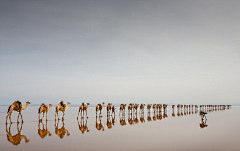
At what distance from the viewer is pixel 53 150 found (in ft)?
32.4

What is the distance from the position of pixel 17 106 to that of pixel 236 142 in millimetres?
21586

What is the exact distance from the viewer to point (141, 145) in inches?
437

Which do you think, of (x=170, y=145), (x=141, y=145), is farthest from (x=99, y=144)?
(x=170, y=145)

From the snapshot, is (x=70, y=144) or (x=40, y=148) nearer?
(x=40, y=148)

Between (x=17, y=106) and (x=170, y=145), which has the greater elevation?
(x=17, y=106)

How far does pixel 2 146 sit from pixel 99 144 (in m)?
5.56

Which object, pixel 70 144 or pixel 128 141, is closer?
pixel 70 144

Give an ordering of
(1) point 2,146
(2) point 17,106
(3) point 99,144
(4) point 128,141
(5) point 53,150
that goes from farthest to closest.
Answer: (2) point 17,106 < (4) point 128,141 < (3) point 99,144 < (1) point 2,146 < (5) point 53,150

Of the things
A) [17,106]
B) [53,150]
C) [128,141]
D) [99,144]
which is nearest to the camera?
[53,150]

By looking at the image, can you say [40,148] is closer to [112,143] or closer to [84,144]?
[84,144]

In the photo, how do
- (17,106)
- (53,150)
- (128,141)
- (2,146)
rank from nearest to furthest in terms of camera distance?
(53,150) → (2,146) → (128,141) → (17,106)

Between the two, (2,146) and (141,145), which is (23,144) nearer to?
(2,146)

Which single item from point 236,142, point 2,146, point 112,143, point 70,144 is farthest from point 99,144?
point 236,142

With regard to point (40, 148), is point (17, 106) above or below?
above
